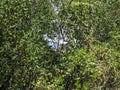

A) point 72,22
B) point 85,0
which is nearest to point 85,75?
point 72,22

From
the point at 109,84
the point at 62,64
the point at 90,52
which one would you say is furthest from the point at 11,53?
the point at 109,84

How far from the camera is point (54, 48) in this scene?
123ft

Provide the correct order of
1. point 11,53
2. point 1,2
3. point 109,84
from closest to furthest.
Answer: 1. point 1,2
2. point 11,53
3. point 109,84

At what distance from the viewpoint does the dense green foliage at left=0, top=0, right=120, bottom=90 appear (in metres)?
32.6

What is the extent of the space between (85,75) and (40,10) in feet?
22.5

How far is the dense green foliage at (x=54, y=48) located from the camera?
107 feet

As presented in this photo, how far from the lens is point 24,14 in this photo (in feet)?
108

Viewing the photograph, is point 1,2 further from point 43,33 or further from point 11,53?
point 43,33

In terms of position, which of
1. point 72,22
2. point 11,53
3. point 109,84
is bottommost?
point 109,84

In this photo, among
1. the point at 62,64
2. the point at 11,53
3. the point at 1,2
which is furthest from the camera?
the point at 62,64

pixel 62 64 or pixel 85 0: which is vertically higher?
pixel 85 0

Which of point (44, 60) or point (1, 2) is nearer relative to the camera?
point (1, 2)

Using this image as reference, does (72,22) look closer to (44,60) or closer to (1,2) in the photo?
(44,60)

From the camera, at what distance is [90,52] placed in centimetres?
3569
